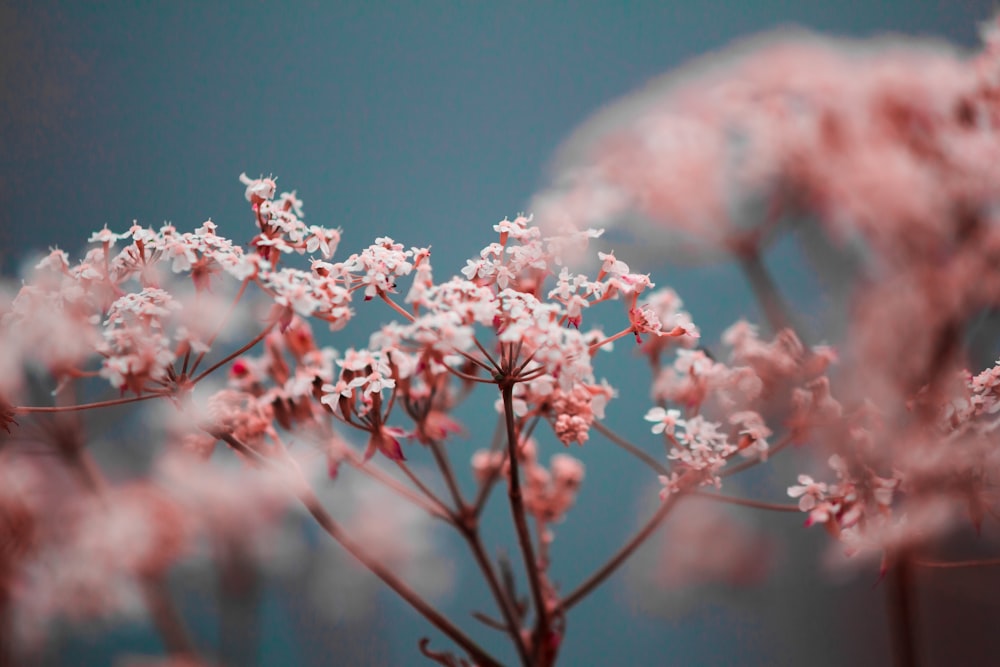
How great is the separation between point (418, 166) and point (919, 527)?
2.78 ft

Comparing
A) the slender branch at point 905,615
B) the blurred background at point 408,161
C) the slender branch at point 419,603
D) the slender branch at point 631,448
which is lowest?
the slender branch at point 419,603

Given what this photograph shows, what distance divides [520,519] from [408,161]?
0.73m

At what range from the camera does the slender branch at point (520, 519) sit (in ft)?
1.39

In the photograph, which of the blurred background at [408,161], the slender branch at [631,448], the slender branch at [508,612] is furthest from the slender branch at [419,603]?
the blurred background at [408,161]

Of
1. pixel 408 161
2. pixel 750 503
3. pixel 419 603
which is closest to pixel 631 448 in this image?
pixel 750 503

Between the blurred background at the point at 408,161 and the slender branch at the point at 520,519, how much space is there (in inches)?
14.3

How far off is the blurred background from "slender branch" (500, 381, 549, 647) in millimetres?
364

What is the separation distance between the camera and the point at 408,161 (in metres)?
1.02

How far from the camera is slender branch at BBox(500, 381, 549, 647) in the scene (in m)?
0.42

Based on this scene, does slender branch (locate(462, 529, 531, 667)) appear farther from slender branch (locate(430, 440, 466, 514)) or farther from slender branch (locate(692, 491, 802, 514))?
slender branch (locate(692, 491, 802, 514))

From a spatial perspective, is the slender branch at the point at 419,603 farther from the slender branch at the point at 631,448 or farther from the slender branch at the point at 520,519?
the slender branch at the point at 631,448

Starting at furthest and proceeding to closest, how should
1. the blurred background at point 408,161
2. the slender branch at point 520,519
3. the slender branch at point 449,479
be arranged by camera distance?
the blurred background at point 408,161
the slender branch at point 449,479
the slender branch at point 520,519

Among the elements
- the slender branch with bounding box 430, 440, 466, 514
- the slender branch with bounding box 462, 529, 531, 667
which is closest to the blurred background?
the slender branch with bounding box 430, 440, 466, 514

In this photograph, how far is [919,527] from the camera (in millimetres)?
489
